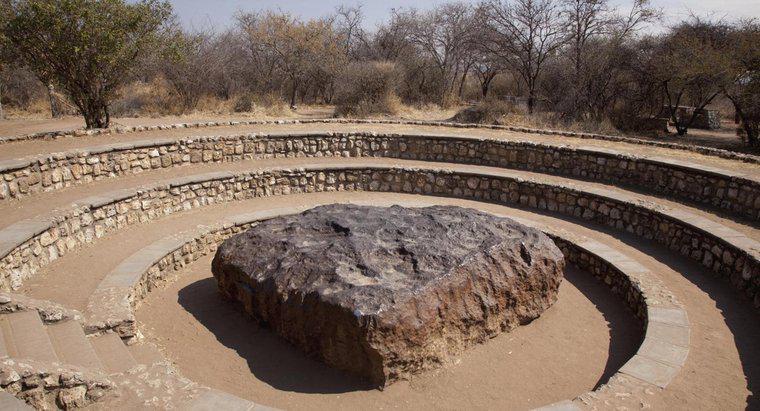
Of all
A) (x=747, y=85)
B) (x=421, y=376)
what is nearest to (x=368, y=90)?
(x=747, y=85)

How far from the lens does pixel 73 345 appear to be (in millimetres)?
5035

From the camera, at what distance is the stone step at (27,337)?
4582 mm

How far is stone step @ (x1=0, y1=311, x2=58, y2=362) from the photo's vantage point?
4582 millimetres

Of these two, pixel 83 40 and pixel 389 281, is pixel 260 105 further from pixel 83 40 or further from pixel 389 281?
pixel 389 281

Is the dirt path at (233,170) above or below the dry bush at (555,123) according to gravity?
below

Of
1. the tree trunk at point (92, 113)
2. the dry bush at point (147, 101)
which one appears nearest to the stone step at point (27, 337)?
the tree trunk at point (92, 113)

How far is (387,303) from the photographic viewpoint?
5.21 metres

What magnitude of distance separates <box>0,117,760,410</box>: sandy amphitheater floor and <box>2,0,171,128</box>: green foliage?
5262 millimetres

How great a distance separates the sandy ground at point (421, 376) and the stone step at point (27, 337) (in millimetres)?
1296

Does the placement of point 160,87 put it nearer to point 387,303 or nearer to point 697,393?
point 387,303

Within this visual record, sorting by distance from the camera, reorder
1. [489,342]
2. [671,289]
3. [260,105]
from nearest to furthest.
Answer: [489,342]
[671,289]
[260,105]

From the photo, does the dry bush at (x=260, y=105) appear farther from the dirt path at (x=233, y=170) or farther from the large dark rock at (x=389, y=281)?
the large dark rock at (x=389, y=281)

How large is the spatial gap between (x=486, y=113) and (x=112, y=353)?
1808 cm

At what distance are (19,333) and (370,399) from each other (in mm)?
3383
